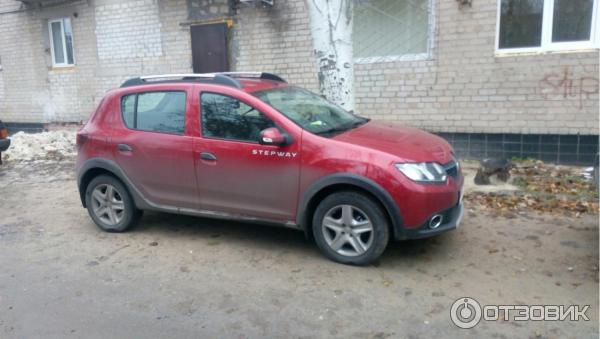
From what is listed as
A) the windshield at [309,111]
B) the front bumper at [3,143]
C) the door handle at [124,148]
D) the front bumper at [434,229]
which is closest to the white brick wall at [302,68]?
the front bumper at [3,143]

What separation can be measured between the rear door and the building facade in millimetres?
4895

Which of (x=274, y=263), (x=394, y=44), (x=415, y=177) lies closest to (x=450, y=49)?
(x=394, y=44)

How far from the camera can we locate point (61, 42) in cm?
1273

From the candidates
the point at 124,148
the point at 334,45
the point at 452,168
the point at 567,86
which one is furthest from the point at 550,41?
the point at 124,148

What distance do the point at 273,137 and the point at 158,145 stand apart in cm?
140

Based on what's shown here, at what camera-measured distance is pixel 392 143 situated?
171 inches

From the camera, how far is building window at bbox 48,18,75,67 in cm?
1253

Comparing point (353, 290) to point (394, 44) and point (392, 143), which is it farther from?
point (394, 44)

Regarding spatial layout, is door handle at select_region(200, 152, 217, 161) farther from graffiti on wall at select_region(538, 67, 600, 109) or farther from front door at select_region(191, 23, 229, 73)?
front door at select_region(191, 23, 229, 73)

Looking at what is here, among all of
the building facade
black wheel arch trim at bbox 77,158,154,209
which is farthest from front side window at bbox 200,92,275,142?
the building facade

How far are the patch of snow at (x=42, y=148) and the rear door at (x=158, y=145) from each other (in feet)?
20.3

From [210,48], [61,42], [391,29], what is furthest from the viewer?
[61,42]

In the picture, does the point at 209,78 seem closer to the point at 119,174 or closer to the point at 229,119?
the point at 229,119

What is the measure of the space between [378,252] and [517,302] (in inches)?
45.4
